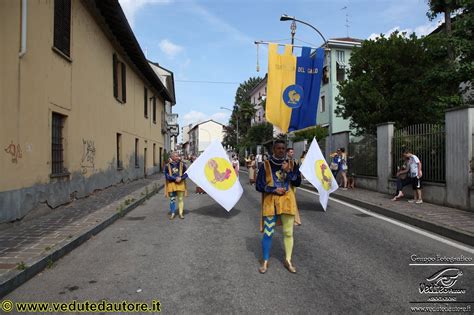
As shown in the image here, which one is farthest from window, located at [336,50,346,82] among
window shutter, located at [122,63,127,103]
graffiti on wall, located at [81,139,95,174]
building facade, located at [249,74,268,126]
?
graffiti on wall, located at [81,139,95,174]

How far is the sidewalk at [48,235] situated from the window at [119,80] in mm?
7239

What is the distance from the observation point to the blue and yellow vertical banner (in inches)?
475

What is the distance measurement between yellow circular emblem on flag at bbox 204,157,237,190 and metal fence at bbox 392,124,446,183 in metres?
5.81

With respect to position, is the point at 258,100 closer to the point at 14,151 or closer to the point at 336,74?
the point at 336,74

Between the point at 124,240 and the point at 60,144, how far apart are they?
190 inches

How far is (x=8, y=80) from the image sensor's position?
276 inches

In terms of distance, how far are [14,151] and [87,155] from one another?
15.5 ft

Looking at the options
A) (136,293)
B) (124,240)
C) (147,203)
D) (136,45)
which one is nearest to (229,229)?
(124,240)

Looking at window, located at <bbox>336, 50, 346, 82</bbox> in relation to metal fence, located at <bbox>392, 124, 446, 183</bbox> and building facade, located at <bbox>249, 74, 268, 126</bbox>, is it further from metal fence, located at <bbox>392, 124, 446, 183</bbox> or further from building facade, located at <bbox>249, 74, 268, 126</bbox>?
building facade, located at <bbox>249, 74, 268, 126</bbox>

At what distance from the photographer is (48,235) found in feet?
20.9

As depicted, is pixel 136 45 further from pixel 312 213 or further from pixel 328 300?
pixel 328 300

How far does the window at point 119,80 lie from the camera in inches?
636

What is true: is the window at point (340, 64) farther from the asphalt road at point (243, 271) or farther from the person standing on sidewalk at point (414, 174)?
the asphalt road at point (243, 271)

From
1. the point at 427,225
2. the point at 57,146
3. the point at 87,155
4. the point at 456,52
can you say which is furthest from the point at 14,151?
the point at 456,52
